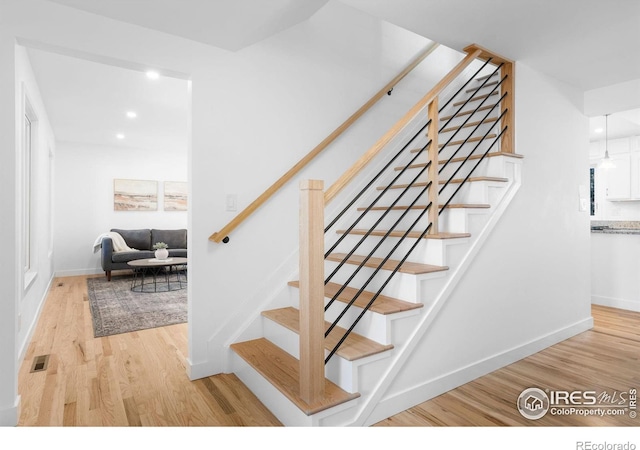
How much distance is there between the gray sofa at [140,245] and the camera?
19.6ft

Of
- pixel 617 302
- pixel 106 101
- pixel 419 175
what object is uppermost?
pixel 106 101

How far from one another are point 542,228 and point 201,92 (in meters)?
2.82

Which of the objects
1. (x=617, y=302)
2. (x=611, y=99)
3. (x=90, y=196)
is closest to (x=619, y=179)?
(x=617, y=302)

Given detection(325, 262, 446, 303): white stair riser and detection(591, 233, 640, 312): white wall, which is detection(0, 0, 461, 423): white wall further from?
detection(591, 233, 640, 312): white wall

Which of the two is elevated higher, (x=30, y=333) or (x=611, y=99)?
(x=611, y=99)

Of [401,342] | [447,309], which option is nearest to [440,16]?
[447,309]

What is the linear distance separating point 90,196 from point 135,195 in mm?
768

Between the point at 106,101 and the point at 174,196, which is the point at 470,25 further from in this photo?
the point at 174,196

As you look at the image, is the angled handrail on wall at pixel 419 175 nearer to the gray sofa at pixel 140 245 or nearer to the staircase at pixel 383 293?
the staircase at pixel 383 293

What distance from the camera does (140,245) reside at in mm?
6891

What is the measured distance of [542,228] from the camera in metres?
2.98

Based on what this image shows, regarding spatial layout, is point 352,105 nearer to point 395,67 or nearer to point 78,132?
point 395,67

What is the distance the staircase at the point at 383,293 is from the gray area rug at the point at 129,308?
64.9 inches

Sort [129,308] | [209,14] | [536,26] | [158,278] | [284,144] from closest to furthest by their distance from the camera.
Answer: [209,14], [536,26], [284,144], [129,308], [158,278]
